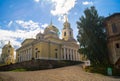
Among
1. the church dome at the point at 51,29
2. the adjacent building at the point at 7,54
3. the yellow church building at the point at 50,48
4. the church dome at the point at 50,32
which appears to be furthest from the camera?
the adjacent building at the point at 7,54

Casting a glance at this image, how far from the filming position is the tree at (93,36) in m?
21.9

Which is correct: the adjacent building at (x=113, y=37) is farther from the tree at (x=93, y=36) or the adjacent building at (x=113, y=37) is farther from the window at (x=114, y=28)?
the tree at (x=93, y=36)

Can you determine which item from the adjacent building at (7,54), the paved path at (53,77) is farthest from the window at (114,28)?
the adjacent building at (7,54)

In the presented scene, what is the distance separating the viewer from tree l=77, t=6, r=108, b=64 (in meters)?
21.9

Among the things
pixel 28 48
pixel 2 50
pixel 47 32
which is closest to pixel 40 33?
pixel 47 32

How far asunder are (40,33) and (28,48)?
774 cm

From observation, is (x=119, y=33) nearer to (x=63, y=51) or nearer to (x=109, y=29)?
(x=109, y=29)

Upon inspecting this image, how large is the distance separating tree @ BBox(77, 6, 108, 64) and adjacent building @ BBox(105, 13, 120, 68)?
1.01 metres

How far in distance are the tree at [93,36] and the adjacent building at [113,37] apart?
1.01 metres

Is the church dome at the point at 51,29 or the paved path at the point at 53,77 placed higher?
the church dome at the point at 51,29

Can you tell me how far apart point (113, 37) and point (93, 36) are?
4021 mm

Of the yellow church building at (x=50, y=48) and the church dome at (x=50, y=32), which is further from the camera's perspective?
the church dome at (x=50, y=32)

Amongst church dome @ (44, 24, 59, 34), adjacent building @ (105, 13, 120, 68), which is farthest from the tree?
church dome @ (44, 24, 59, 34)

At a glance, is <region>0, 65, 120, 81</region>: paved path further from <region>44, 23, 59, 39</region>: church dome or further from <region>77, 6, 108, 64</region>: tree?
<region>44, 23, 59, 39</region>: church dome
